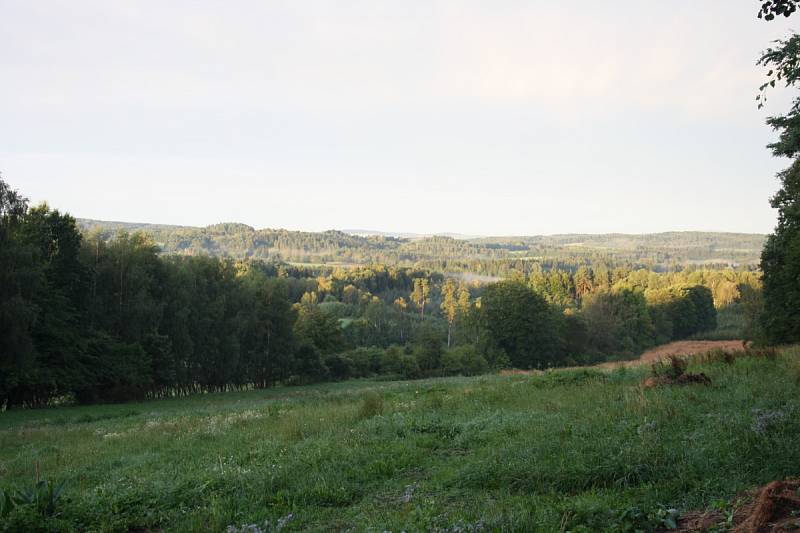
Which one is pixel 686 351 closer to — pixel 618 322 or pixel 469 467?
pixel 469 467

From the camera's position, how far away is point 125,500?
8.39 meters

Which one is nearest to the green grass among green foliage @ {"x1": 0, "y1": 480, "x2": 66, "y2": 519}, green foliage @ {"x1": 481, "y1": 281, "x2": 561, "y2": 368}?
green foliage @ {"x1": 0, "y1": 480, "x2": 66, "y2": 519}

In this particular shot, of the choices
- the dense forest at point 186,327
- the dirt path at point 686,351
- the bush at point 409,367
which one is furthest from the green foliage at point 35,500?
the bush at point 409,367

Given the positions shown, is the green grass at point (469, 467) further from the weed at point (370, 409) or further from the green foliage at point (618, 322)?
the green foliage at point (618, 322)

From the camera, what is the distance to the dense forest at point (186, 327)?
37344mm

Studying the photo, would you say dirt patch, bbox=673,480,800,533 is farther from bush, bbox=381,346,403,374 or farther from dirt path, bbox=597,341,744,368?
bush, bbox=381,346,403,374

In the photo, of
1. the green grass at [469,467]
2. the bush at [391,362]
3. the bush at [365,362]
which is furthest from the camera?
the bush at [365,362]

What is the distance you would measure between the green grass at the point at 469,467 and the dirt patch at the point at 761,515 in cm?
36

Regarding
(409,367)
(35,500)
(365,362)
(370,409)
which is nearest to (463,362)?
(409,367)

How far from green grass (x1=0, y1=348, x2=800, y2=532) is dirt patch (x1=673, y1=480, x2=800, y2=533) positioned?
0.36 metres

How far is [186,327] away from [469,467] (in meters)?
46.0

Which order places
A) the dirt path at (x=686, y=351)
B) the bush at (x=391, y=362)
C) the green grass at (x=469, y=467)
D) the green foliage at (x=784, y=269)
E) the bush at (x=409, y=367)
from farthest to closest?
the bush at (x=391, y=362) → the bush at (x=409, y=367) → the green foliage at (x=784, y=269) → the dirt path at (x=686, y=351) → the green grass at (x=469, y=467)

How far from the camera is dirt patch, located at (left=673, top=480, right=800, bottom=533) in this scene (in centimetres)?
516

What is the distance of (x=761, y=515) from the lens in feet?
17.2
